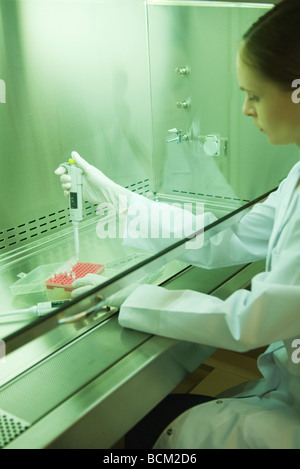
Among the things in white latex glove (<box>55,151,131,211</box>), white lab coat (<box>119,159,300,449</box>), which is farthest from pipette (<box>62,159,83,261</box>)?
white lab coat (<box>119,159,300,449</box>)

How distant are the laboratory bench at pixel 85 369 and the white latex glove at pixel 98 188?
28 cm

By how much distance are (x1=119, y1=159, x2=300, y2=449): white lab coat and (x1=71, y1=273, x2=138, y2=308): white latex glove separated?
0.15 feet

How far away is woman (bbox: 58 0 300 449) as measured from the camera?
1.06 metres

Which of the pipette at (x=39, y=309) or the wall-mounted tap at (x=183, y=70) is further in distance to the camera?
the wall-mounted tap at (x=183, y=70)

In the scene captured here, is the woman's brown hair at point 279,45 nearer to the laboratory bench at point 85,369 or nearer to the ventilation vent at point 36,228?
the laboratory bench at point 85,369

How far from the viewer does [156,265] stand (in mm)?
1149

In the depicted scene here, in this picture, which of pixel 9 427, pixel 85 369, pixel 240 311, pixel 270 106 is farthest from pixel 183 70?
pixel 9 427

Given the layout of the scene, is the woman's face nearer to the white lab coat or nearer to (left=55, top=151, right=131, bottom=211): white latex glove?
the white lab coat

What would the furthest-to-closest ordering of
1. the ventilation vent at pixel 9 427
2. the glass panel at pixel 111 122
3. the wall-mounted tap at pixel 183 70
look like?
the wall-mounted tap at pixel 183 70 → the glass panel at pixel 111 122 → the ventilation vent at pixel 9 427

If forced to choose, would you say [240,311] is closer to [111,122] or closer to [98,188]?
[98,188]

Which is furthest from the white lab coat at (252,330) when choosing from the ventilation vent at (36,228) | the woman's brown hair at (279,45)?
the ventilation vent at (36,228)

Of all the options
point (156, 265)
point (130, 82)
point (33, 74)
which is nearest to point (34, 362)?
point (156, 265)

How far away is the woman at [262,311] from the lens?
3.48ft

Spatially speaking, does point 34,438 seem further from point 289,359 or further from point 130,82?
point 130,82
